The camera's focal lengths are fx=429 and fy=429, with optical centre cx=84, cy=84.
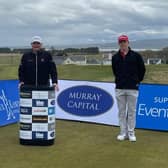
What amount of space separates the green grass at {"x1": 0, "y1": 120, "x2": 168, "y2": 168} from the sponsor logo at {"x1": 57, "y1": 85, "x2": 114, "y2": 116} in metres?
0.82

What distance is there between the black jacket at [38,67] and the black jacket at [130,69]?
3.80ft

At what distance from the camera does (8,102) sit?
9273 millimetres

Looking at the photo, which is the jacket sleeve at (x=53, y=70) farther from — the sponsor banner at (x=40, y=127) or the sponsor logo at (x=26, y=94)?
the sponsor banner at (x=40, y=127)

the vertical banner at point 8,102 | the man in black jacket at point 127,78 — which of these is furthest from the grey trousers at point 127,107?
the vertical banner at point 8,102

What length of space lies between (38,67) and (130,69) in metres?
1.59

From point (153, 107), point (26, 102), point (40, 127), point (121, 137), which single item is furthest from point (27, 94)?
point (153, 107)

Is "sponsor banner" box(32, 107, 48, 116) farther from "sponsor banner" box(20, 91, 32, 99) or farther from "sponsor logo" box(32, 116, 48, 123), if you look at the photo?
"sponsor banner" box(20, 91, 32, 99)

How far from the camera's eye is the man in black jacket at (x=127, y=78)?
7.41 m

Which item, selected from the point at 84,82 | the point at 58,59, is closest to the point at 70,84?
the point at 84,82

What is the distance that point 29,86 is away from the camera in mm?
7047

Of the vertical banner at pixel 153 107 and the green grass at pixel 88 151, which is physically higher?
the vertical banner at pixel 153 107

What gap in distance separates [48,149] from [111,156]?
107 cm

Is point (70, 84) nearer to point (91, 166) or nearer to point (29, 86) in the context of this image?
point (29, 86)

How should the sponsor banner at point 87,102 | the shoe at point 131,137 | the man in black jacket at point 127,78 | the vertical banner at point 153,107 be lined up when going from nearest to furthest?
the man in black jacket at point 127,78, the shoe at point 131,137, the vertical banner at point 153,107, the sponsor banner at point 87,102
